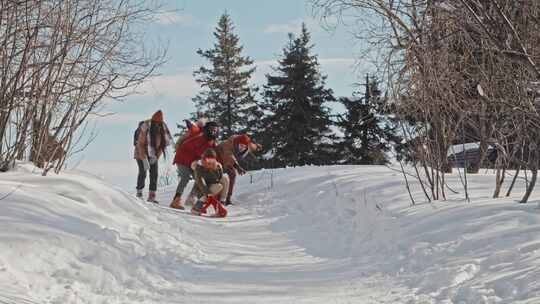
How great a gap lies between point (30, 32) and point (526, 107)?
633 centimetres

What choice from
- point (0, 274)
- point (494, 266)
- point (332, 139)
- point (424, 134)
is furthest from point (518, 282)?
point (332, 139)

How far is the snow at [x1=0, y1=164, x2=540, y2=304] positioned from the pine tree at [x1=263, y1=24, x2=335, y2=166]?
2545 cm

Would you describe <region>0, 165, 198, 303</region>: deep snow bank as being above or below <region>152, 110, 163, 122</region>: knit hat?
below

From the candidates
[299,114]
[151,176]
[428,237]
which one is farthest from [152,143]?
[299,114]

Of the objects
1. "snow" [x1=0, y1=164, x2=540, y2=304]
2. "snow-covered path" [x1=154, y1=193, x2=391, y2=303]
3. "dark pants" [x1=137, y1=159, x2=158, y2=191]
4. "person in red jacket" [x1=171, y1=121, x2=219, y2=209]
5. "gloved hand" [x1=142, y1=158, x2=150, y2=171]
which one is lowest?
"snow-covered path" [x1=154, y1=193, x2=391, y2=303]

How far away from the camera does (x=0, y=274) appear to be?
398 cm

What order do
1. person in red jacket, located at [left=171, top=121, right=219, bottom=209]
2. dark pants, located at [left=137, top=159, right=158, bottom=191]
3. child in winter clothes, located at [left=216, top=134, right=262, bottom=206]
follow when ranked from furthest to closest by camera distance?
1. child in winter clothes, located at [left=216, top=134, right=262, bottom=206]
2. person in red jacket, located at [left=171, top=121, right=219, bottom=209]
3. dark pants, located at [left=137, top=159, right=158, bottom=191]

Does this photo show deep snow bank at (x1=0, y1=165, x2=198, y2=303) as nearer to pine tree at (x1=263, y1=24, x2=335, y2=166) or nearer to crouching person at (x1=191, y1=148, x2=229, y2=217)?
crouching person at (x1=191, y1=148, x2=229, y2=217)

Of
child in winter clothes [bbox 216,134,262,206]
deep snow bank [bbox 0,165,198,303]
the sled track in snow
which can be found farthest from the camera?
child in winter clothes [bbox 216,134,262,206]

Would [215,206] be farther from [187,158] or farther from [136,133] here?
[136,133]

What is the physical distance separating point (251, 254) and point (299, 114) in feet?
91.7

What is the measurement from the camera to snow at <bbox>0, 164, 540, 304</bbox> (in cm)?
434

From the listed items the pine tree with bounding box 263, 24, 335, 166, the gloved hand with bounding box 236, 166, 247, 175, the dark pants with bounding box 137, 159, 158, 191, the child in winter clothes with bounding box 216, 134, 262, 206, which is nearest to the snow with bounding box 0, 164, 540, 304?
the dark pants with bounding box 137, 159, 158, 191

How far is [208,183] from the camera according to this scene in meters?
10.3
